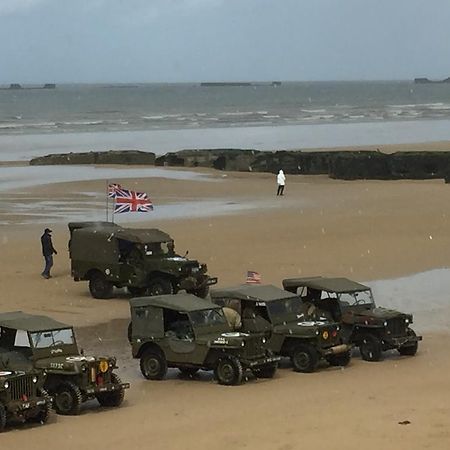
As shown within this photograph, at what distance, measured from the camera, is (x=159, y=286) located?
2564 centimetres

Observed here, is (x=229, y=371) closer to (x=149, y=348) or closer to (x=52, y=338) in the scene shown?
(x=149, y=348)

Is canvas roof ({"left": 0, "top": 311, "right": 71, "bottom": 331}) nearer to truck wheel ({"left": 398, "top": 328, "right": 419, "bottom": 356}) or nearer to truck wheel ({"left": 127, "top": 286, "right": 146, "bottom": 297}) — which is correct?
truck wheel ({"left": 398, "top": 328, "right": 419, "bottom": 356})

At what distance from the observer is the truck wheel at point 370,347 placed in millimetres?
20109

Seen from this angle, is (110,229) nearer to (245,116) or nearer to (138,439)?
(138,439)

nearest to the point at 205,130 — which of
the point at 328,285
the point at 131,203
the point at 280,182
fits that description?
the point at 280,182

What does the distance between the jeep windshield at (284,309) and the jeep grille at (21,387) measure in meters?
5.42

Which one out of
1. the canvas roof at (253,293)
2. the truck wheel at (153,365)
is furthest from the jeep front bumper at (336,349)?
the truck wheel at (153,365)

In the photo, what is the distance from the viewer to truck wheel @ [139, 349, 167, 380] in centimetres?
1886

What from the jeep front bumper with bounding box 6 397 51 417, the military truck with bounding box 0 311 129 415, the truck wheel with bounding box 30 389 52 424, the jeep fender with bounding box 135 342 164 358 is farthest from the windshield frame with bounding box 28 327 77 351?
the jeep fender with bounding box 135 342 164 358

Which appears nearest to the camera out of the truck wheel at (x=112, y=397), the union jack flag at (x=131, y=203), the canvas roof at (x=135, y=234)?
the truck wheel at (x=112, y=397)

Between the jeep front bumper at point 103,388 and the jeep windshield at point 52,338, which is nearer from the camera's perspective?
the jeep front bumper at point 103,388

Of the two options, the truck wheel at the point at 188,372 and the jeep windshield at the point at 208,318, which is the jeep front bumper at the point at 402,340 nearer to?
the jeep windshield at the point at 208,318

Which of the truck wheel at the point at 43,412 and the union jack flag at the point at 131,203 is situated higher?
the union jack flag at the point at 131,203

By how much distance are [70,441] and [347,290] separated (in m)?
7.73
